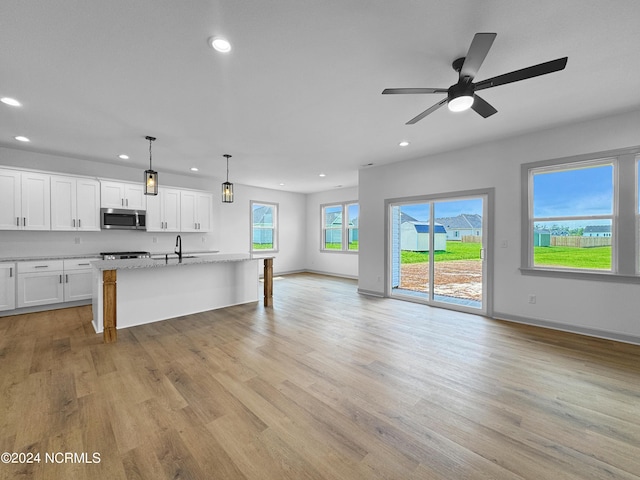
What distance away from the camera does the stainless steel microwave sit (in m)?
5.30

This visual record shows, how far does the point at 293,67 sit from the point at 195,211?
16.8 ft

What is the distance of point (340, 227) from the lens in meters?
8.71

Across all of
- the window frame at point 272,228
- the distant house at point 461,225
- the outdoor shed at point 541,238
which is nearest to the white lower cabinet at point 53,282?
the window frame at point 272,228

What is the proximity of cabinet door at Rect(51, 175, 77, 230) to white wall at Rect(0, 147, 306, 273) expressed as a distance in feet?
1.34

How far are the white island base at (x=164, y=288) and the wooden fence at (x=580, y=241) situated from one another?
4.94 metres

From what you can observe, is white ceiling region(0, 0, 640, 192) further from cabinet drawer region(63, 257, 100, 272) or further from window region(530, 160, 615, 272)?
cabinet drawer region(63, 257, 100, 272)

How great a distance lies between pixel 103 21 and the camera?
1.88m

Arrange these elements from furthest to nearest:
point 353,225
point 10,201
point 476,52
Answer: point 353,225
point 10,201
point 476,52

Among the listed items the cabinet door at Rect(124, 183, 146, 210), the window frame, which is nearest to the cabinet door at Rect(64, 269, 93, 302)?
the cabinet door at Rect(124, 183, 146, 210)

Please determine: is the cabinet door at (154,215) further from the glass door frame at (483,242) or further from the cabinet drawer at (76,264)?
the glass door frame at (483,242)

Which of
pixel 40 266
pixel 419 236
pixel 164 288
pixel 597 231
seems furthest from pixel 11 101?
pixel 597 231

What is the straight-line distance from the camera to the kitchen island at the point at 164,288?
11.4 feet

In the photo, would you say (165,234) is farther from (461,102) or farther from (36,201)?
(461,102)

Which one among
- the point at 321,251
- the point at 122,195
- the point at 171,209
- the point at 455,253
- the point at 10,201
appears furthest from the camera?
the point at 321,251
